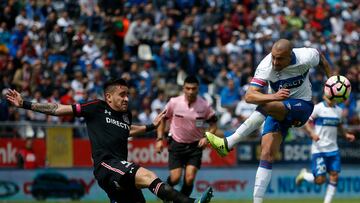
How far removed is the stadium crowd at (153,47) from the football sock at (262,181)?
438 inches

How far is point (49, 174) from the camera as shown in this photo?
76.7ft

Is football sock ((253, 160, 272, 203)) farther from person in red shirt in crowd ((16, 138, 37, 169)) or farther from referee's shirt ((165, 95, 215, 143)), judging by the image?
person in red shirt in crowd ((16, 138, 37, 169))

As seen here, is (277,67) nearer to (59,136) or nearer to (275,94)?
(275,94)

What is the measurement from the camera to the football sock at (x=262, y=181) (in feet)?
47.1

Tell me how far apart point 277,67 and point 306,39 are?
1896 centimetres

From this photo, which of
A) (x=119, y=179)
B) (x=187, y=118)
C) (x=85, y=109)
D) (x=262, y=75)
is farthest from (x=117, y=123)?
(x=187, y=118)

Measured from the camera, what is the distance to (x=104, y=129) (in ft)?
43.9

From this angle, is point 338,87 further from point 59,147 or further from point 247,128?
point 59,147

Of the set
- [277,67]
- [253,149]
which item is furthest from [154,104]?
[277,67]

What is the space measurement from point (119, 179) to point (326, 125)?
29.2 feet

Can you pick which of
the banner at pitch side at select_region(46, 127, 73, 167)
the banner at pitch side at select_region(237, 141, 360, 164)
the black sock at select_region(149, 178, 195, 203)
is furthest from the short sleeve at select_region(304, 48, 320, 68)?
the banner at pitch side at select_region(237, 141, 360, 164)

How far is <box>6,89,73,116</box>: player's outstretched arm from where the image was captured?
12.9 meters

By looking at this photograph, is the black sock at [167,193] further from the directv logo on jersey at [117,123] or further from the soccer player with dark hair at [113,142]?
the directv logo on jersey at [117,123]

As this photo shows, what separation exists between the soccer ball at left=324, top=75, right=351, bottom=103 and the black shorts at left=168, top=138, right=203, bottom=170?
4.25 m
